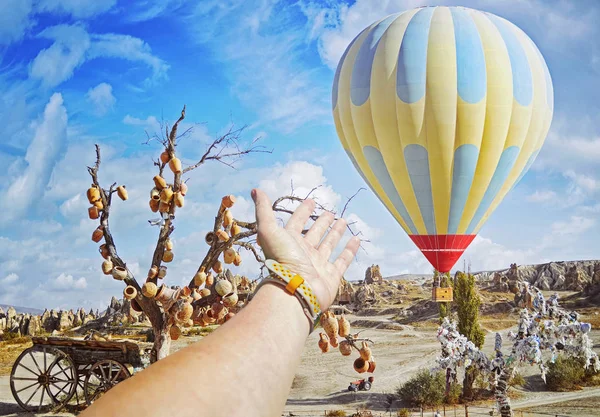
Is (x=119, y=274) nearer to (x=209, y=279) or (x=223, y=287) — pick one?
(x=209, y=279)

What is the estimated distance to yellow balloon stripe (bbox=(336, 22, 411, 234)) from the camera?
822 inches

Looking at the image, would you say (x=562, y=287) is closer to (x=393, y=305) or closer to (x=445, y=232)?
(x=393, y=305)

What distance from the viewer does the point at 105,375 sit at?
557 inches

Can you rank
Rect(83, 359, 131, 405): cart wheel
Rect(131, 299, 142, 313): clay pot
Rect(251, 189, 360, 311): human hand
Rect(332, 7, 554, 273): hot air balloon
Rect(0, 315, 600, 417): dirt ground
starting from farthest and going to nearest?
Rect(0, 315, 600, 417): dirt ground, Rect(332, 7, 554, 273): hot air balloon, Rect(83, 359, 131, 405): cart wheel, Rect(131, 299, 142, 313): clay pot, Rect(251, 189, 360, 311): human hand

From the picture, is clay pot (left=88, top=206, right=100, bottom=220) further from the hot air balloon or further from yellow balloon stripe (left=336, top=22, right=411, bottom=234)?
yellow balloon stripe (left=336, top=22, right=411, bottom=234)

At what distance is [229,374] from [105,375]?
45.6 feet

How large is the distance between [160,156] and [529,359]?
914 centimetres

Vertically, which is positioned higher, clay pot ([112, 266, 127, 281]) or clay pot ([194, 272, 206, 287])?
clay pot ([112, 266, 127, 281])

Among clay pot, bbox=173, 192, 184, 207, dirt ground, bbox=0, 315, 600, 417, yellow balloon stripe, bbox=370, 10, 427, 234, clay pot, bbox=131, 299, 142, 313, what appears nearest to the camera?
clay pot, bbox=173, 192, 184, 207

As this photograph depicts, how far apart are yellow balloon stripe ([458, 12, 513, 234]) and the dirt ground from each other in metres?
7.17

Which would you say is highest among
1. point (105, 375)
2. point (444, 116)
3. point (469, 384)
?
point (444, 116)

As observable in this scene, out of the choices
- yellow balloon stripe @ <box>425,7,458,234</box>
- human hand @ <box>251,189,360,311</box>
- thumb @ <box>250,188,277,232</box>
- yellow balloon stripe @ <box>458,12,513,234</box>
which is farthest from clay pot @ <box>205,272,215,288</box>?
yellow balloon stripe @ <box>458,12,513,234</box>

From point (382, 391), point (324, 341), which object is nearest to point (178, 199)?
point (324, 341)

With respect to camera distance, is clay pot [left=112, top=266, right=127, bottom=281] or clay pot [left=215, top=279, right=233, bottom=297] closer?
clay pot [left=215, top=279, right=233, bottom=297]
